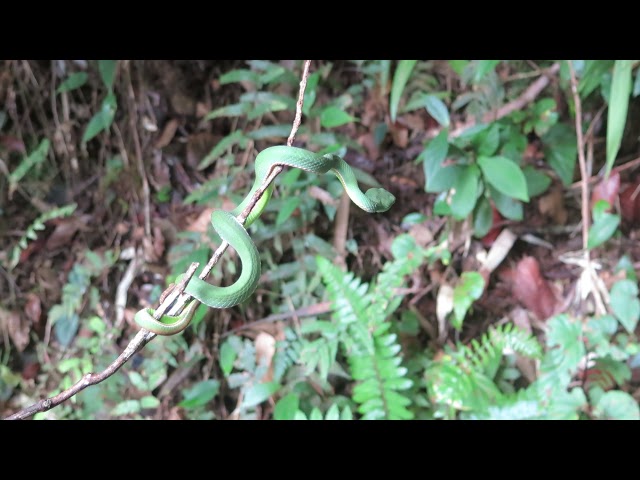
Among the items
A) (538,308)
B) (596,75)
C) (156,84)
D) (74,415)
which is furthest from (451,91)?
(74,415)

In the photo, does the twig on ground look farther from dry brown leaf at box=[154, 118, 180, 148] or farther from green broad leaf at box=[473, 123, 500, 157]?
dry brown leaf at box=[154, 118, 180, 148]

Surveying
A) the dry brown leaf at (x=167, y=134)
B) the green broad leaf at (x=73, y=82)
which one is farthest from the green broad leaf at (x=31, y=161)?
the dry brown leaf at (x=167, y=134)

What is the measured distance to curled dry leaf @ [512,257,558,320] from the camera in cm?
242

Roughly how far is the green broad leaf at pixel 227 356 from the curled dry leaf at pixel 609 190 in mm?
1929

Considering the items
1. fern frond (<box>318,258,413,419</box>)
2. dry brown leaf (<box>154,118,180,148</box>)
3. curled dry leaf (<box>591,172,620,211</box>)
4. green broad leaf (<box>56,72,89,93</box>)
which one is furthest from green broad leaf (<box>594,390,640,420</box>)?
green broad leaf (<box>56,72,89,93</box>)

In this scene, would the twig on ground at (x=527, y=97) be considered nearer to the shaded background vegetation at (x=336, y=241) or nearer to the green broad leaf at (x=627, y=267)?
the shaded background vegetation at (x=336, y=241)

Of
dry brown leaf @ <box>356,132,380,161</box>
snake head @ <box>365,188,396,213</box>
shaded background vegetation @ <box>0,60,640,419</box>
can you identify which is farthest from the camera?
dry brown leaf @ <box>356,132,380,161</box>

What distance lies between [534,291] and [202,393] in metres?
1.71

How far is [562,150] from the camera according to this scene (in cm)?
242

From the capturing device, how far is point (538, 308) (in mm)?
2428

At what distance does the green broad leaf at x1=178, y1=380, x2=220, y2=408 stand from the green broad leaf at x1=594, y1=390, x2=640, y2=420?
1.72 m

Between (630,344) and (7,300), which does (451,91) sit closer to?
(630,344)

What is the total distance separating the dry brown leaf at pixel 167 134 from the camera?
3.15 meters

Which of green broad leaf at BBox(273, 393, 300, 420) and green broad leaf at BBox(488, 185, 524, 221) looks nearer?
green broad leaf at BBox(273, 393, 300, 420)
